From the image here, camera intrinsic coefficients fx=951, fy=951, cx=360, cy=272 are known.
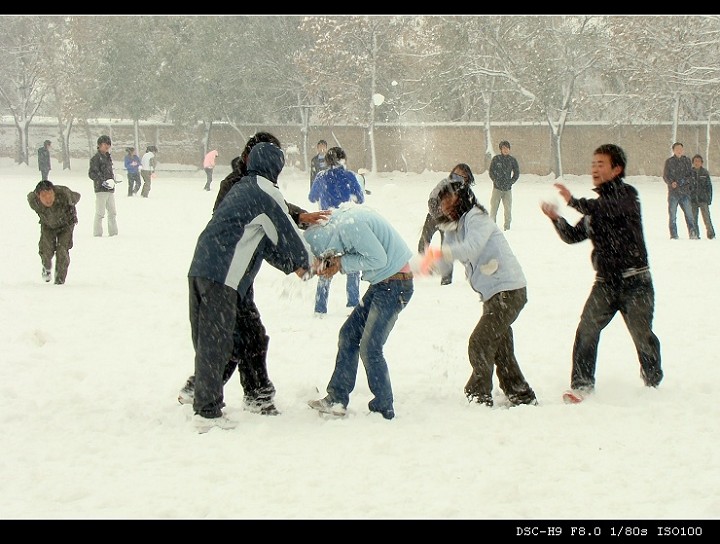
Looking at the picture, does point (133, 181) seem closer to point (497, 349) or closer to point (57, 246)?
point (57, 246)

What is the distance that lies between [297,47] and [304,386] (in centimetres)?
4356

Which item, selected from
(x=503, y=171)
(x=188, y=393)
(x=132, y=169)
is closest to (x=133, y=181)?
(x=132, y=169)

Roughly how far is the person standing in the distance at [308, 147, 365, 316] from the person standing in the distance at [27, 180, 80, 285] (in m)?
3.45

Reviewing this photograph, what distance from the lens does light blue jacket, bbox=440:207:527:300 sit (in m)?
6.16

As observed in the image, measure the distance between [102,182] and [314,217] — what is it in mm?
12127

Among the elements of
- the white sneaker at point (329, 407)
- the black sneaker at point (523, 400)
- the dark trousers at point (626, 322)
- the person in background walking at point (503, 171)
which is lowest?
the black sneaker at point (523, 400)

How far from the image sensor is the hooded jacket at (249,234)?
5.86m

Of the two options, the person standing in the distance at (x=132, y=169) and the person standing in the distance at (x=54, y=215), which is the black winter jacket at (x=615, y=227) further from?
the person standing in the distance at (x=132, y=169)

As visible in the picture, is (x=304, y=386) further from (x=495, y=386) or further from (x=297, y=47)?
(x=297, y=47)

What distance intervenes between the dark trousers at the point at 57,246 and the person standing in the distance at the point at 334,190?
11.4 feet

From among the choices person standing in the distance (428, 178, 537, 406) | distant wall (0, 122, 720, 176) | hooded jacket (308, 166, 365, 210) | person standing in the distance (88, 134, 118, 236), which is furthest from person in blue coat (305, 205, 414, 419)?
distant wall (0, 122, 720, 176)

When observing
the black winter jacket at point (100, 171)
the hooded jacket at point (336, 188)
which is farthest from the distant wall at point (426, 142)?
the hooded jacket at point (336, 188)
